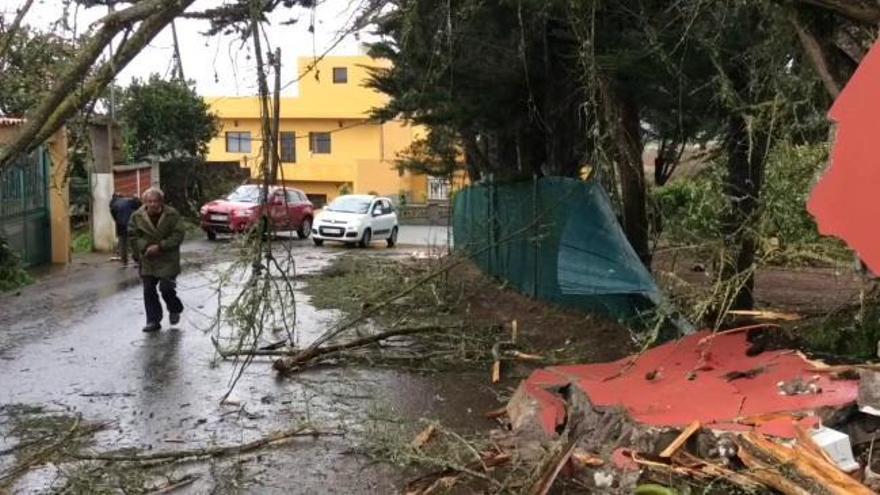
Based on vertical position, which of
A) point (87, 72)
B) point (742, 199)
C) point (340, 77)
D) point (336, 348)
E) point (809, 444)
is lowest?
point (336, 348)

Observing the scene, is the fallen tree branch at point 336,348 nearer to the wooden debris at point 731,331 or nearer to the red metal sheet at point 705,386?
the red metal sheet at point 705,386

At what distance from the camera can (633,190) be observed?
9.73 meters

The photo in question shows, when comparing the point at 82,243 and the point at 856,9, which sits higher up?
the point at 856,9

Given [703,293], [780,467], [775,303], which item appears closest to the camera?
[780,467]

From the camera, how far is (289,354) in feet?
28.8

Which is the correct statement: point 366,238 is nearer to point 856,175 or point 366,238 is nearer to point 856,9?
point 856,9

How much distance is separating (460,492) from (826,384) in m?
2.18

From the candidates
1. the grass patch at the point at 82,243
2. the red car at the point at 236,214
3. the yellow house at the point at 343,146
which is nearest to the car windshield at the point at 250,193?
the red car at the point at 236,214

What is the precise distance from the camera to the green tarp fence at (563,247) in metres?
8.41

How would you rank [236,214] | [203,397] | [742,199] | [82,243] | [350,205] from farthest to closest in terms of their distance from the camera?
[350,205]
[236,214]
[82,243]
[203,397]
[742,199]

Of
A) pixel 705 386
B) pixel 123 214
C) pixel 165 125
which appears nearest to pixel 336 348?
pixel 705 386

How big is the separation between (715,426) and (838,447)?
69 cm

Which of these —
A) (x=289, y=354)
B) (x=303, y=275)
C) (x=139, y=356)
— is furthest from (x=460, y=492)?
(x=303, y=275)

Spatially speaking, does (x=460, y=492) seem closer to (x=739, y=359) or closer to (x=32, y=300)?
(x=739, y=359)
